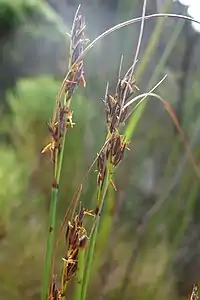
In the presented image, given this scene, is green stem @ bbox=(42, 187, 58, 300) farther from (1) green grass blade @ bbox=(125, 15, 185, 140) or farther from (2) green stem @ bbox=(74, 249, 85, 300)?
(1) green grass blade @ bbox=(125, 15, 185, 140)

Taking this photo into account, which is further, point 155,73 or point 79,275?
point 155,73

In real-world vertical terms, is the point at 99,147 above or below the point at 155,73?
below

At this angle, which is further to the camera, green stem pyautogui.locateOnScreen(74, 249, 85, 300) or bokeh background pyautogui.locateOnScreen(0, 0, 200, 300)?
bokeh background pyautogui.locateOnScreen(0, 0, 200, 300)

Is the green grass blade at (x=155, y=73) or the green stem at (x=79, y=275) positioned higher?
the green grass blade at (x=155, y=73)

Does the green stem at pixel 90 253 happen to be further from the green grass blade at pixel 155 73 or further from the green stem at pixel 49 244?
the green grass blade at pixel 155 73

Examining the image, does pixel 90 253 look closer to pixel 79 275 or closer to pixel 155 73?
pixel 79 275

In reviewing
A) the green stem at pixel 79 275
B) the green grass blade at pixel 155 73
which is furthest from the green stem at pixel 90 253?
the green grass blade at pixel 155 73

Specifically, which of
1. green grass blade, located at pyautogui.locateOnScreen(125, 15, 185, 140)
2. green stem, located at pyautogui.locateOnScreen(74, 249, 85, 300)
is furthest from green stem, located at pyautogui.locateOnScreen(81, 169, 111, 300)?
green grass blade, located at pyautogui.locateOnScreen(125, 15, 185, 140)

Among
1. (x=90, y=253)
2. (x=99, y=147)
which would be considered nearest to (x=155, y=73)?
(x=99, y=147)

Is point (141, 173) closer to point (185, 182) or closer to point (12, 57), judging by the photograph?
point (185, 182)

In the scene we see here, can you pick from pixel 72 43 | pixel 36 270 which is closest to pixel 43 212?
pixel 36 270
